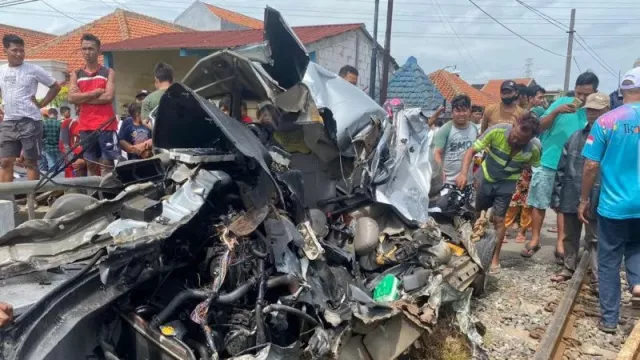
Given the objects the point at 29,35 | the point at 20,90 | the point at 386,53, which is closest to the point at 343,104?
the point at 20,90

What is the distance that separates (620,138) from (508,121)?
2051 mm

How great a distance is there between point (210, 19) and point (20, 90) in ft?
92.3

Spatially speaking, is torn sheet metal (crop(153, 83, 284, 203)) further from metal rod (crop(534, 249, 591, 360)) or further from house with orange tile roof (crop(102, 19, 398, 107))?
house with orange tile roof (crop(102, 19, 398, 107))

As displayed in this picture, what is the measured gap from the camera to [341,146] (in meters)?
4.24

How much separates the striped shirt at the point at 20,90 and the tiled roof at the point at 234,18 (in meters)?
25.5

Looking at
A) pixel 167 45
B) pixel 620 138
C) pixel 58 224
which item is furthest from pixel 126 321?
pixel 167 45

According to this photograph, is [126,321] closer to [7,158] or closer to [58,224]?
[58,224]

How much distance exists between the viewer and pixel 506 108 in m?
6.23

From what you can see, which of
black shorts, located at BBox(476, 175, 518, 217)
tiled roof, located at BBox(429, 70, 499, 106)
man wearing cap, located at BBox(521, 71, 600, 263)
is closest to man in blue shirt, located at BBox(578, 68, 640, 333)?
black shorts, located at BBox(476, 175, 518, 217)

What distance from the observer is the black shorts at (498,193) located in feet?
18.2

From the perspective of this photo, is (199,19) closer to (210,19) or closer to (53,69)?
(210,19)

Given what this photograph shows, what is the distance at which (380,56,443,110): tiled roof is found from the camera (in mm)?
16969

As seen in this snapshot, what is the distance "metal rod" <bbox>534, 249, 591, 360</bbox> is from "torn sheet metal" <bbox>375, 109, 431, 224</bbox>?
4.53ft

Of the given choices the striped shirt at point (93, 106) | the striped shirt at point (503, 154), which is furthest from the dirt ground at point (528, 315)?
the striped shirt at point (93, 106)
